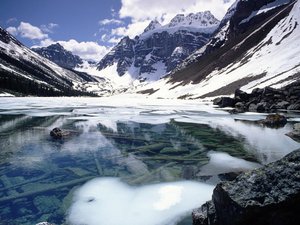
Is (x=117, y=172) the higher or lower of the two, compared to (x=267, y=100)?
lower

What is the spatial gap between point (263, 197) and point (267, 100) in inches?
2565

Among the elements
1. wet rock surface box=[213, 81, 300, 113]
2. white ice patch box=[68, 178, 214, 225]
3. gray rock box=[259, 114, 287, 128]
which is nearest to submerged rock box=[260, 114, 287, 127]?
gray rock box=[259, 114, 287, 128]

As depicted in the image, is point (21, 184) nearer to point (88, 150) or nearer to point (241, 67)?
point (88, 150)

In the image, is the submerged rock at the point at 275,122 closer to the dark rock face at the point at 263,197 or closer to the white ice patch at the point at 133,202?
the white ice patch at the point at 133,202

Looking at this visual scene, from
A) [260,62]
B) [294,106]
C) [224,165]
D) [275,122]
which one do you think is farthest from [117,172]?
[260,62]

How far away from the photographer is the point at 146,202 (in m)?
12.5

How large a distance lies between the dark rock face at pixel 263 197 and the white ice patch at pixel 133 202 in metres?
2.87

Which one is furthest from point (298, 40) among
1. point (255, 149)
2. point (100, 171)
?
point (100, 171)

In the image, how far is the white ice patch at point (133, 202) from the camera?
1095 cm

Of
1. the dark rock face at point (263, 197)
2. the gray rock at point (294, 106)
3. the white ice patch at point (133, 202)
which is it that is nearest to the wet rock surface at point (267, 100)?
the gray rock at point (294, 106)

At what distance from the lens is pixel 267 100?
226 feet

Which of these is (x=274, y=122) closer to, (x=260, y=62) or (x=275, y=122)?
(x=275, y=122)

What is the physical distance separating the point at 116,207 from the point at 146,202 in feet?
4.01

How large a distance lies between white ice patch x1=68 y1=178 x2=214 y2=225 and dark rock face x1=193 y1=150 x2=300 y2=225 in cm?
287
